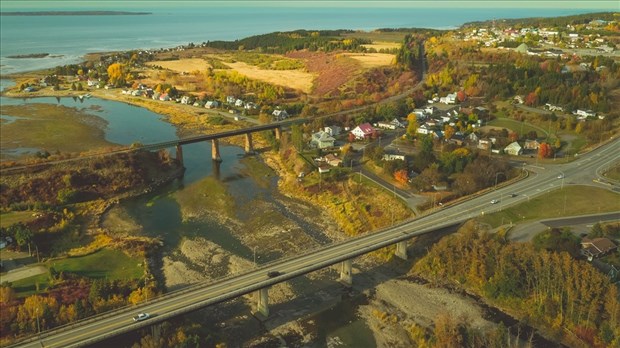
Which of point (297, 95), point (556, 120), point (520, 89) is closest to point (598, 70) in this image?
point (520, 89)

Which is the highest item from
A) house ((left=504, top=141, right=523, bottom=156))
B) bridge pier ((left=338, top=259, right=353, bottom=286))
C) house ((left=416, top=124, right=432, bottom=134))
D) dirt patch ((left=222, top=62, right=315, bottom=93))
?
dirt patch ((left=222, top=62, right=315, bottom=93))

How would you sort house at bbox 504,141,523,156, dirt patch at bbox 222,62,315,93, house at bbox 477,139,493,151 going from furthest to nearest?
dirt patch at bbox 222,62,315,93
house at bbox 477,139,493,151
house at bbox 504,141,523,156

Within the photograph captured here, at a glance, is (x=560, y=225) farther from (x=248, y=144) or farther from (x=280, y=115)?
(x=280, y=115)

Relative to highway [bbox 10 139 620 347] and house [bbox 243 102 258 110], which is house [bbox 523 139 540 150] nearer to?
highway [bbox 10 139 620 347]

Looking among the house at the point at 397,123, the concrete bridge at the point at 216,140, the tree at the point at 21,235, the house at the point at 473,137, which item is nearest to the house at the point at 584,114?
the house at the point at 473,137

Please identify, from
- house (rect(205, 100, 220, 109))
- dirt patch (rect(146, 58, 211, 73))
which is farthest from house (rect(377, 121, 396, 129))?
dirt patch (rect(146, 58, 211, 73))

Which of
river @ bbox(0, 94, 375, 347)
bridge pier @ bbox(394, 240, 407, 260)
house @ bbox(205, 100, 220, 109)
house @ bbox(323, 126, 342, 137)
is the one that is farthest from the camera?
house @ bbox(205, 100, 220, 109)
